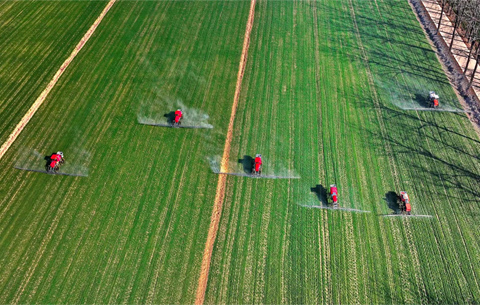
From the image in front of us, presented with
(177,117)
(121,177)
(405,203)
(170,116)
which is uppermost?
(405,203)

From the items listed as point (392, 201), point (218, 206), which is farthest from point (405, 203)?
point (218, 206)

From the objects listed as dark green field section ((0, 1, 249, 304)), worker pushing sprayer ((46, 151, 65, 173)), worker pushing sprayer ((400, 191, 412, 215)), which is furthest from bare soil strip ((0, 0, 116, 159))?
worker pushing sprayer ((400, 191, 412, 215))

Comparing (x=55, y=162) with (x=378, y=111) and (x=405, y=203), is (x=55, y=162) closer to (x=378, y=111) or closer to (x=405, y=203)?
(x=405, y=203)

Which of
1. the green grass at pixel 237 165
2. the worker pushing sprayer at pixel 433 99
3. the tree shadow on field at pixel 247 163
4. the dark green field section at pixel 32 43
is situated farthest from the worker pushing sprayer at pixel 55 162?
the worker pushing sprayer at pixel 433 99

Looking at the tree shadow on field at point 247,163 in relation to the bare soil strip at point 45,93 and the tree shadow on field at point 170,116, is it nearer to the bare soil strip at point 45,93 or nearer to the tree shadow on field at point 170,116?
the tree shadow on field at point 170,116

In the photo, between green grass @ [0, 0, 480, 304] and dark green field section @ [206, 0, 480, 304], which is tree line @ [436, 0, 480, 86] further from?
green grass @ [0, 0, 480, 304]

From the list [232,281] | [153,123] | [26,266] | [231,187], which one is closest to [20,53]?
[153,123]
